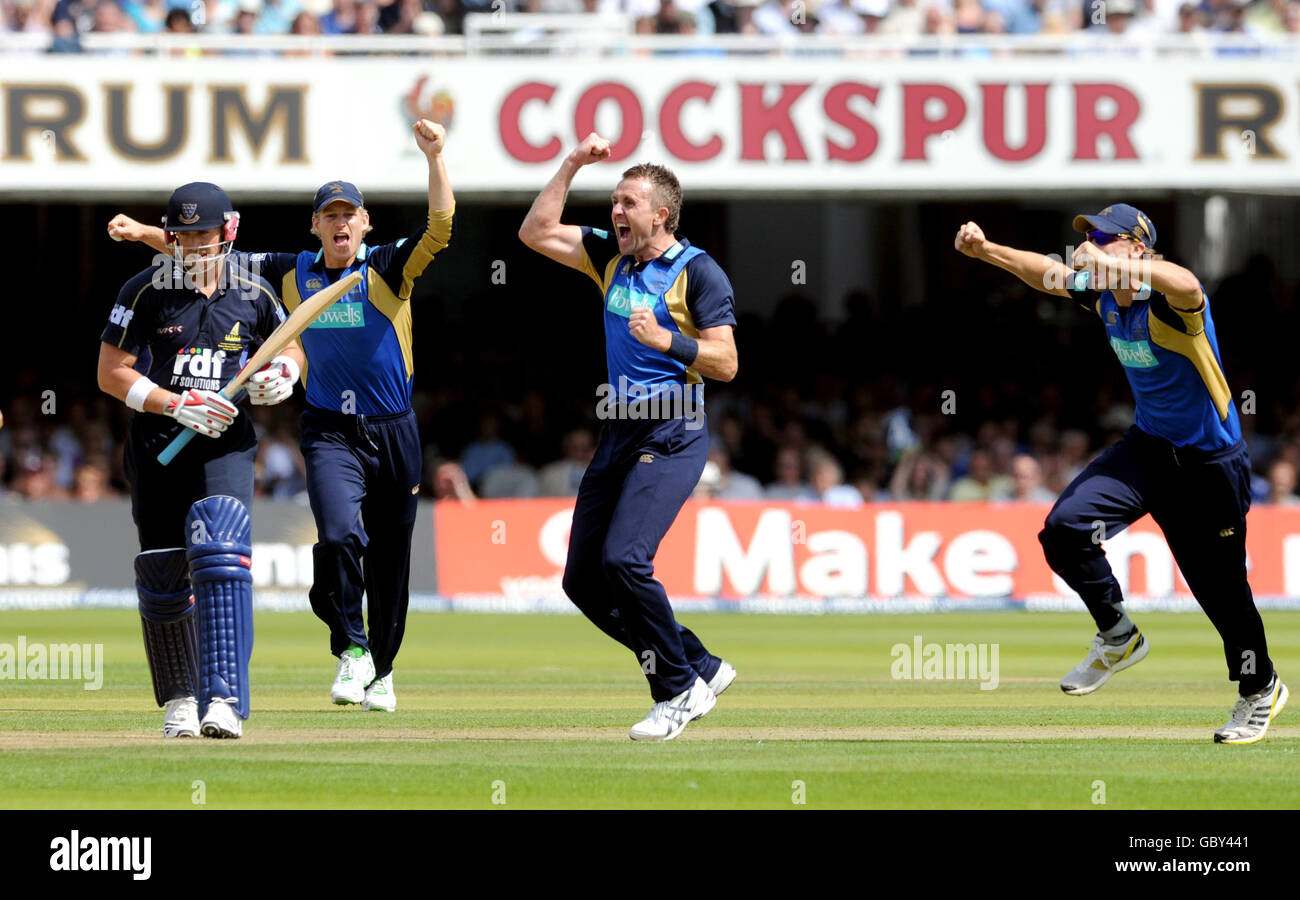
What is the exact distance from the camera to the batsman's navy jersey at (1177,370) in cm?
919

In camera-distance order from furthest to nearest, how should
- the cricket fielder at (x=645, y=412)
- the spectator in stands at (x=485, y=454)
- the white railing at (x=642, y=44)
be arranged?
the spectator in stands at (x=485, y=454) < the white railing at (x=642, y=44) < the cricket fielder at (x=645, y=412)

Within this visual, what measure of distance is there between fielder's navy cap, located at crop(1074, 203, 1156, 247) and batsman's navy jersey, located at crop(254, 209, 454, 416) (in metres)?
3.32

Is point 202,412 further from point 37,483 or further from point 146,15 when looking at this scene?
point 146,15

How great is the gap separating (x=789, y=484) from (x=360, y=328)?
11.0 metres

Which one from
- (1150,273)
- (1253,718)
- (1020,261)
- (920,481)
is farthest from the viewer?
(920,481)

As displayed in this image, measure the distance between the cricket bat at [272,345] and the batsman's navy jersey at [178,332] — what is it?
0.10 m

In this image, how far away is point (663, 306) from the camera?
29.5ft

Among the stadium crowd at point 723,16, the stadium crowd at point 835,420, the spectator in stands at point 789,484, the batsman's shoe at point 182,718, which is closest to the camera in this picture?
the batsman's shoe at point 182,718

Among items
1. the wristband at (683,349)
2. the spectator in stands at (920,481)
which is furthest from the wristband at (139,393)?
the spectator in stands at (920,481)

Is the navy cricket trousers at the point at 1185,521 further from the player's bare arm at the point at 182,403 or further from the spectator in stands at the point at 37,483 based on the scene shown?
the spectator in stands at the point at 37,483

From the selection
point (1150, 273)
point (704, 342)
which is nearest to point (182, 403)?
point (704, 342)

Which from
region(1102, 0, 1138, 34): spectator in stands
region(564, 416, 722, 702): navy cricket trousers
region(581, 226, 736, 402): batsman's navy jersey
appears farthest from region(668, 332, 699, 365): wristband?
region(1102, 0, 1138, 34): spectator in stands

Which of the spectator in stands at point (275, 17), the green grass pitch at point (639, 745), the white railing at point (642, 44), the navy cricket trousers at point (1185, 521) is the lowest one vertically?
the green grass pitch at point (639, 745)

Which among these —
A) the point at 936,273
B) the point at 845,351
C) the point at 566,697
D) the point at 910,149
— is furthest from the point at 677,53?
the point at 566,697
